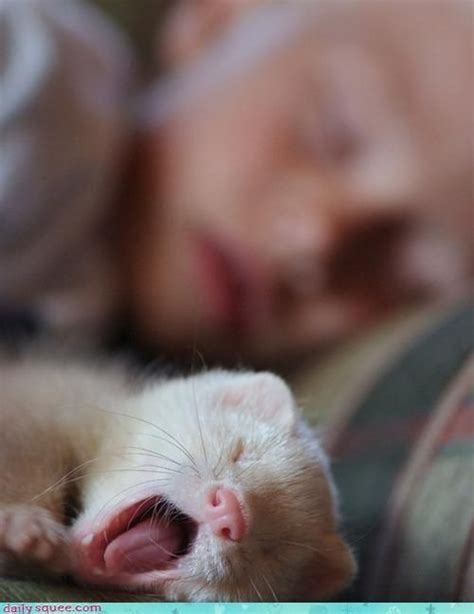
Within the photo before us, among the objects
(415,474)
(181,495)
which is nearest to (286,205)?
(415,474)

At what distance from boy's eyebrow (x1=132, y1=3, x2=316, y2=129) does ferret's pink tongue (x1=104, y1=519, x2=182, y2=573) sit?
2.33ft

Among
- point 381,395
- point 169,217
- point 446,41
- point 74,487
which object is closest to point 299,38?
point 446,41

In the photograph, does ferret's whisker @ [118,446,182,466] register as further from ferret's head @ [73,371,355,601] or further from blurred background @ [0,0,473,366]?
blurred background @ [0,0,473,366]

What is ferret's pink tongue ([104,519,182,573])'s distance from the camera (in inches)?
17.1

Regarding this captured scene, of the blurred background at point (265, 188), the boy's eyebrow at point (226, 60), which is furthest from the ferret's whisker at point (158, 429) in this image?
the boy's eyebrow at point (226, 60)

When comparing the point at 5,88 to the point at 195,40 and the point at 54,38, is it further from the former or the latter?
the point at 195,40

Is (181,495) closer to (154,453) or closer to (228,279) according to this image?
(154,453)

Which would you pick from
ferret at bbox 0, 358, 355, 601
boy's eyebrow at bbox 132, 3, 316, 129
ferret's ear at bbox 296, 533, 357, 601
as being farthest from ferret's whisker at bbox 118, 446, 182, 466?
boy's eyebrow at bbox 132, 3, 316, 129

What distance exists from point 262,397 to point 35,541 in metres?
0.18

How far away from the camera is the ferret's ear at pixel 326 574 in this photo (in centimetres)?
47

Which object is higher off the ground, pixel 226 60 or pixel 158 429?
pixel 226 60

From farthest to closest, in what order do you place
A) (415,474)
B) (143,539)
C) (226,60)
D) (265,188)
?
(226,60) < (265,188) < (415,474) < (143,539)

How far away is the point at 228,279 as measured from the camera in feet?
3.22

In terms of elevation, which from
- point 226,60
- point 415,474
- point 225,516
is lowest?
point 415,474
